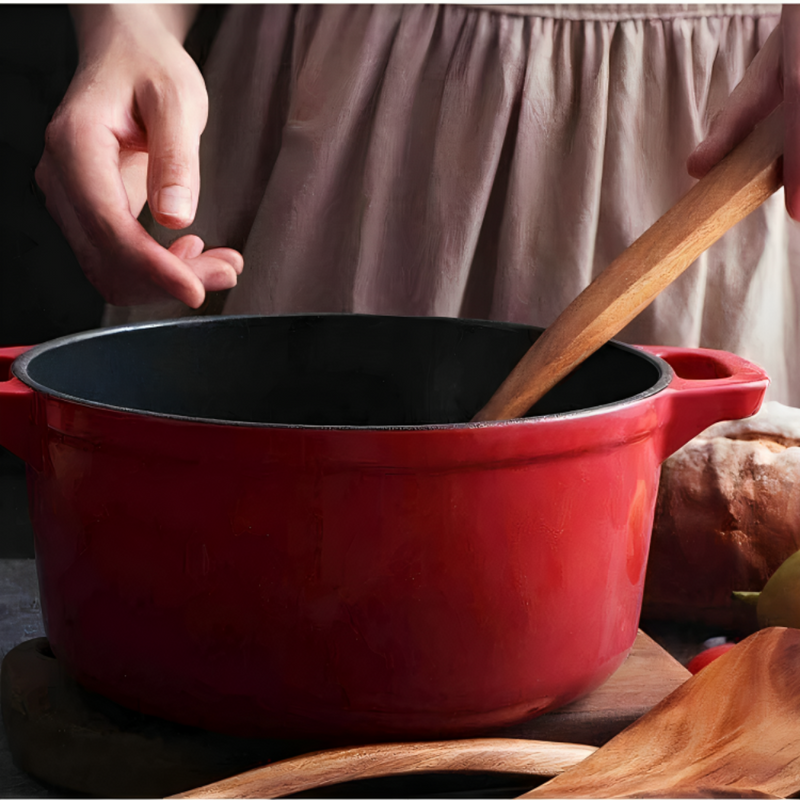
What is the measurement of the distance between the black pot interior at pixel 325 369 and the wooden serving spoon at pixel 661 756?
0.19 metres

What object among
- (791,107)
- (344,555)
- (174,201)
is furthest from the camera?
(174,201)

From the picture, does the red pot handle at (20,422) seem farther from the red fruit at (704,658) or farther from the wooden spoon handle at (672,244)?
the red fruit at (704,658)

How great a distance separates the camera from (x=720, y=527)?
62 centimetres

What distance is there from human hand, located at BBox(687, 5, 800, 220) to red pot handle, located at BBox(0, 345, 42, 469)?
0.41m

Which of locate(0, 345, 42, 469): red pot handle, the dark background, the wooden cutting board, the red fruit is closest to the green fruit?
the red fruit

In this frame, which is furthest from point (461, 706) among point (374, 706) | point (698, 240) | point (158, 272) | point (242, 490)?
point (158, 272)

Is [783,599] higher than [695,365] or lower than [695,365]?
lower

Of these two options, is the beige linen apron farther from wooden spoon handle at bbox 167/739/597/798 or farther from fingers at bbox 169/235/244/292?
wooden spoon handle at bbox 167/739/597/798

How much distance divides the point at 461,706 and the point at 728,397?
205 millimetres

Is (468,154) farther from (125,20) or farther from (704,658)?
(704,658)

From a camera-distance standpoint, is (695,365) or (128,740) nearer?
(128,740)

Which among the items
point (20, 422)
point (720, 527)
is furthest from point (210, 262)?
point (720, 527)

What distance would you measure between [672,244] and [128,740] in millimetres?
372

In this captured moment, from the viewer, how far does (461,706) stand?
388 mm
